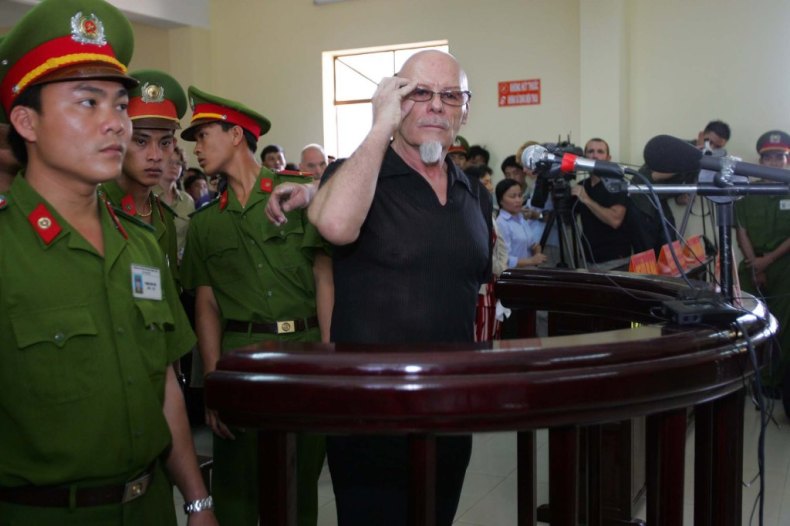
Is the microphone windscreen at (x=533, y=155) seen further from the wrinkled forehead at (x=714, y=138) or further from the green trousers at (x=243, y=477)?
the wrinkled forehead at (x=714, y=138)

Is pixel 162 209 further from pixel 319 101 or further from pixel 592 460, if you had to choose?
pixel 319 101

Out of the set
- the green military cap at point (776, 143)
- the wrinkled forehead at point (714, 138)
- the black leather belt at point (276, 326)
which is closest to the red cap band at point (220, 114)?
the black leather belt at point (276, 326)

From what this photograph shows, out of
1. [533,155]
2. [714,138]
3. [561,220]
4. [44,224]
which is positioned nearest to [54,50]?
[44,224]

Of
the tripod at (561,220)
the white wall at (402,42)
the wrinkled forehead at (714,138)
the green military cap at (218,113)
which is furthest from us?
the white wall at (402,42)

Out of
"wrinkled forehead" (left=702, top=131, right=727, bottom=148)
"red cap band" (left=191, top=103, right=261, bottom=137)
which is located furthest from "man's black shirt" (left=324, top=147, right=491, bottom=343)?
"wrinkled forehead" (left=702, top=131, right=727, bottom=148)

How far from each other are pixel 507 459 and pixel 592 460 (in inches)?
83.8

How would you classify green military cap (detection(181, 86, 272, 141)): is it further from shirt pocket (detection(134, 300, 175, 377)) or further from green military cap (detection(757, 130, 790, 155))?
green military cap (detection(757, 130, 790, 155))

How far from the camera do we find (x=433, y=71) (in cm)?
172

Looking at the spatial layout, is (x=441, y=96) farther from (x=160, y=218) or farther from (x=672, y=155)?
(x=160, y=218)

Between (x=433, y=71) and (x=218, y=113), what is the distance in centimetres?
96

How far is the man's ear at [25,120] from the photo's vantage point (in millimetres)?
1331

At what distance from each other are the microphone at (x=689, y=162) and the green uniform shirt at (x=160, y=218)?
1525 mm

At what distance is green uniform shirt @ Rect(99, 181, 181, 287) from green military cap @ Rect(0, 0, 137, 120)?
1157mm

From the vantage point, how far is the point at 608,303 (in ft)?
5.01
